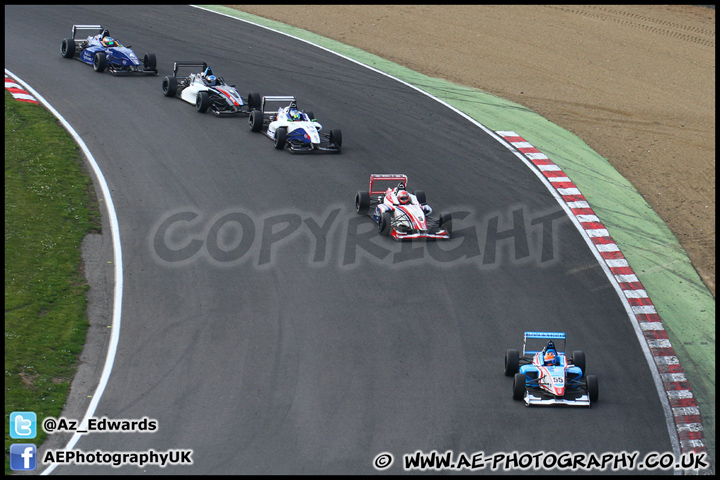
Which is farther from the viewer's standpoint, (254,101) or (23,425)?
(254,101)

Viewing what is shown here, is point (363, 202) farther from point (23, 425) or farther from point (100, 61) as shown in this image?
point (100, 61)

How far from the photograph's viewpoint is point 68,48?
36562mm

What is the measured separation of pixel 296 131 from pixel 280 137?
0.68 m

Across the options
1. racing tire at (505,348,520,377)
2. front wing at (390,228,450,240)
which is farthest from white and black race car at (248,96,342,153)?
racing tire at (505,348,520,377)

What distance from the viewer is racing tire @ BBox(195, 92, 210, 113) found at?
32.4m

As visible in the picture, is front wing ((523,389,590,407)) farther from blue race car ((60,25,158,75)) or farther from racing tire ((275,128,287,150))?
blue race car ((60,25,158,75))

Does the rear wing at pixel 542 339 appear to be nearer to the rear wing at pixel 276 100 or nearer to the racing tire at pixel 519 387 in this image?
the racing tire at pixel 519 387

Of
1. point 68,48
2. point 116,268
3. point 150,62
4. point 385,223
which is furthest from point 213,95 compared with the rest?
point 116,268

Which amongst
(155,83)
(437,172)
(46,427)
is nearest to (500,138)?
(437,172)

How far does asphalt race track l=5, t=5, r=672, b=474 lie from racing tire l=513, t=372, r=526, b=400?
0.20m

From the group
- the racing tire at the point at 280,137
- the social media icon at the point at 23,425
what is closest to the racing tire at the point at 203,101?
the racing tire at the point at 280,137

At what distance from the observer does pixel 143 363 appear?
18875 mm

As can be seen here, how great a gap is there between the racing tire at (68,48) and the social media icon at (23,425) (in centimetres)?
2367

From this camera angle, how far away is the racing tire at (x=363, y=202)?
25.6 meters
